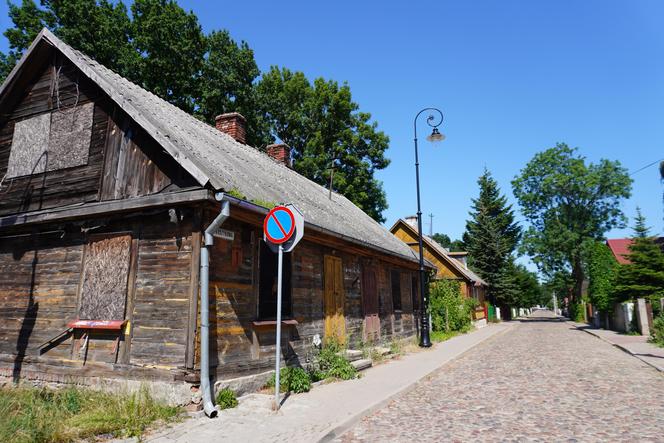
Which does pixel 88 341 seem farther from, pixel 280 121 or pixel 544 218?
pixel 544 218

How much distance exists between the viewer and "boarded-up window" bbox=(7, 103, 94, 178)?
344 inches

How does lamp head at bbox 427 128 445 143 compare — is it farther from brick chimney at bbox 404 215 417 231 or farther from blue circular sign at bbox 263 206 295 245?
brick chimney at bbox 404 215 417 231

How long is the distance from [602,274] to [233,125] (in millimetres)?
23215

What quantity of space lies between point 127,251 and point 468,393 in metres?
6.63

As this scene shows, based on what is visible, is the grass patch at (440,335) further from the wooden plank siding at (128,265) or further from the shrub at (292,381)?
the shrub at (292,381)

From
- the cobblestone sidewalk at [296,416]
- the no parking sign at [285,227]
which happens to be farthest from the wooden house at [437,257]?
the no parking sign at [285,227]

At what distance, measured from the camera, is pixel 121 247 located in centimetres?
764

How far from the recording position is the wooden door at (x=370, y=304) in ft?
43.0

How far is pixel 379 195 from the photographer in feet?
113

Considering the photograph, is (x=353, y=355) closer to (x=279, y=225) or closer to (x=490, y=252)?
(x=279, y=225)

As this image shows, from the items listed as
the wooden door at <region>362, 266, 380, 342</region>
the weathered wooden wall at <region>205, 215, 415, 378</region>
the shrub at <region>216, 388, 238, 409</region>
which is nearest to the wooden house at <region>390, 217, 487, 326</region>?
the wooden door at <region>362, 266, 380, 342</region>

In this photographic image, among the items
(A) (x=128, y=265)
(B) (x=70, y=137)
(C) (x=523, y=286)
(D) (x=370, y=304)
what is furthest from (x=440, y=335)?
(C) (x=523, y=286)

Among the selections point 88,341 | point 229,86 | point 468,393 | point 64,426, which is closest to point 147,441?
point 64,426

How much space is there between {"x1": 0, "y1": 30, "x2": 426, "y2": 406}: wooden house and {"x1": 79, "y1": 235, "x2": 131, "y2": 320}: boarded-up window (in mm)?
27
